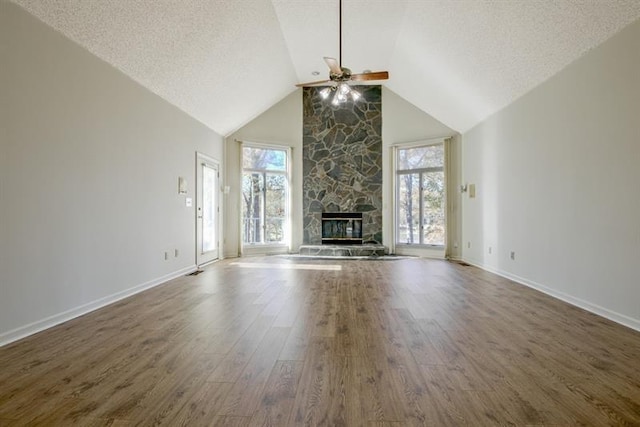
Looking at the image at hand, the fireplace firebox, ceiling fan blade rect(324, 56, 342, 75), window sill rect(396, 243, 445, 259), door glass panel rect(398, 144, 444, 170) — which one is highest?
ceiling fan blade rect(324, 56, 342, 75)

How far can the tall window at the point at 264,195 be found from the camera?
294 inches

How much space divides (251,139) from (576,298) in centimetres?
631

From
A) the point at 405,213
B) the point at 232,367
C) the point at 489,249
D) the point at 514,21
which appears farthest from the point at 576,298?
the point at 405,213

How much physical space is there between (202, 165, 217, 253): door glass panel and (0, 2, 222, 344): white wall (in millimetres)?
1413

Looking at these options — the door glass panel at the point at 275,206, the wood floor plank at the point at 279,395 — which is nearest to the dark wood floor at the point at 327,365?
the wood floor plank at the point at 279,395

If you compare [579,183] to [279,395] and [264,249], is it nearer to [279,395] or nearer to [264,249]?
[279,395]

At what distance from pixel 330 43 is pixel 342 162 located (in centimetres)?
280

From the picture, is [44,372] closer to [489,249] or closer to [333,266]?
[333,266]

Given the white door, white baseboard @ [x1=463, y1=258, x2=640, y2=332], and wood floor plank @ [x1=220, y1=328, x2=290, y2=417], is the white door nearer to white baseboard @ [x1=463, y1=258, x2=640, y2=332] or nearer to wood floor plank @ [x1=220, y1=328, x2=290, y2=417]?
wood floor plank @ [x1=220, y1=328, x2=290, y2=417]

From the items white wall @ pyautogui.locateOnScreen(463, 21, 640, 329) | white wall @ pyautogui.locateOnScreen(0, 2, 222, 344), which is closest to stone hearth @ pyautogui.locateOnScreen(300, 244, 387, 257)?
white wall @ pyautogui.locateOnScreen(463, 21, 640, 329)

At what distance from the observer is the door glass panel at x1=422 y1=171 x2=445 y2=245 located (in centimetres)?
711

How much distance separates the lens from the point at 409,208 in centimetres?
752

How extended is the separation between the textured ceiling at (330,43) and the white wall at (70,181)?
0.93 feet

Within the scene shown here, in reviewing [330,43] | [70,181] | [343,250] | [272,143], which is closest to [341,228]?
[343,250]
